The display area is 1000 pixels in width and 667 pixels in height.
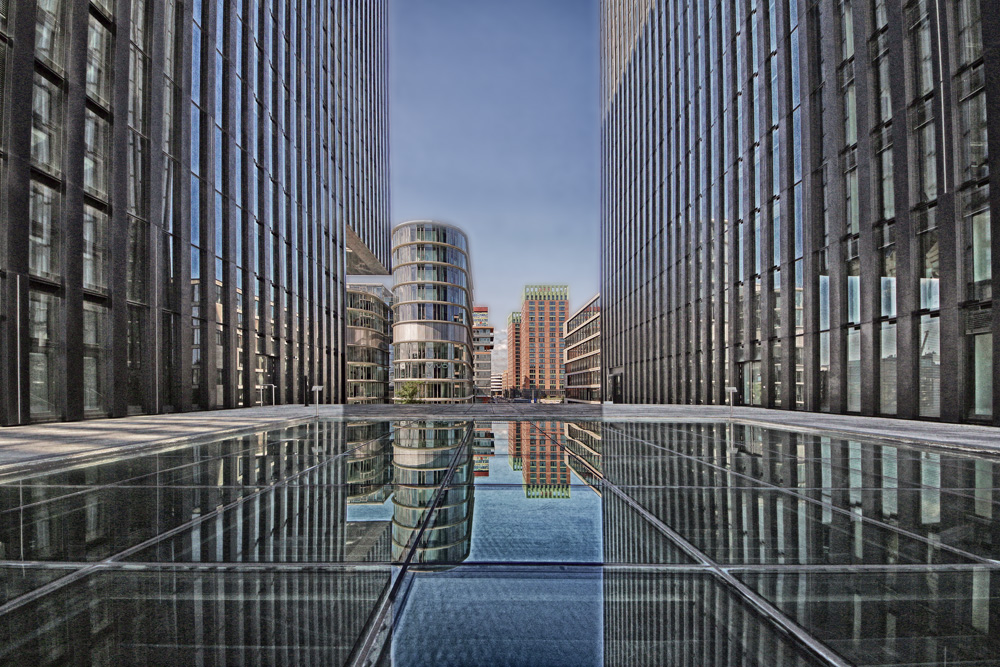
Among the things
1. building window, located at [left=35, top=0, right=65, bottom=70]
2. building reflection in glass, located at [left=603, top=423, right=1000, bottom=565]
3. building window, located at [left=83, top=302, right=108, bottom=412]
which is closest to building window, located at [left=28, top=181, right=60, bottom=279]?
building window, located at [left=83, top=302, right=108, bottom=412]

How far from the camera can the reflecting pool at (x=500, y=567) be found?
2924mm

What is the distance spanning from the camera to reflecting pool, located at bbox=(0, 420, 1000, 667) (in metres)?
2.92

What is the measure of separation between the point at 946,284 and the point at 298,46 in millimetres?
47427

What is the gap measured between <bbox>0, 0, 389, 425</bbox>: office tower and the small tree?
24480mm

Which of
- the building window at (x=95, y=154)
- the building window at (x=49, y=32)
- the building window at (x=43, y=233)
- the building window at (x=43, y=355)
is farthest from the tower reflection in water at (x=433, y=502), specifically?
the building window at (x=49, y=32)

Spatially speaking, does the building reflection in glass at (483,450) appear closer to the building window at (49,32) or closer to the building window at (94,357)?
the building window at (94,357)

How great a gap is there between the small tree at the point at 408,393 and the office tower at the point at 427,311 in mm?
720

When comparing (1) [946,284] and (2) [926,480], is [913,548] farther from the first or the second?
(1) [946,284]

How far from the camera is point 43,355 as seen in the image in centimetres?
1833

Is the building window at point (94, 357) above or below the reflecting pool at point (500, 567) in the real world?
above

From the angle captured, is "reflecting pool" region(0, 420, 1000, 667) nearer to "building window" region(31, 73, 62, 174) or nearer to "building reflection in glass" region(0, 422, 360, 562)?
"building reflection in glass" region(0, 422, 360, 562)

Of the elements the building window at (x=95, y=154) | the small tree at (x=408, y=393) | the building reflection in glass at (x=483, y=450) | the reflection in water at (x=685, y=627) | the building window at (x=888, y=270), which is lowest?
the small tree at (x=408, y=393)

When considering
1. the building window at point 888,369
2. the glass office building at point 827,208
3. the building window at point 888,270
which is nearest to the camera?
the glass office building at point 827,208

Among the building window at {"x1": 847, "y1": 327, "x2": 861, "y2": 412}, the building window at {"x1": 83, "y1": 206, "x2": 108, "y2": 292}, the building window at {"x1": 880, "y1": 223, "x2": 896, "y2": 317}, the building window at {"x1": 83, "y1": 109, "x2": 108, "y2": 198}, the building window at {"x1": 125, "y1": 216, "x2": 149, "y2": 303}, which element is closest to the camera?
the building window at {"x1": 83, "y1": 206, "x2": 108, "y2": 292}
